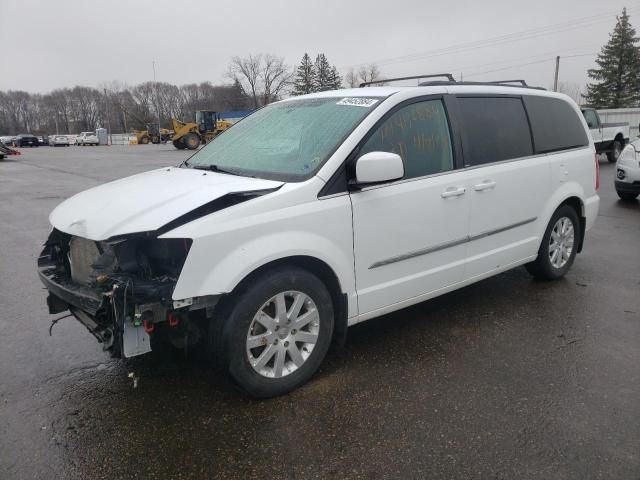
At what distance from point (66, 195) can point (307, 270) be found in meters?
11.0

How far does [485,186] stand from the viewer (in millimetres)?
3879

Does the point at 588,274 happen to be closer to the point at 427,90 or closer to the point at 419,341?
the point at 419,341

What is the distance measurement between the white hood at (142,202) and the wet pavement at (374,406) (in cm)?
107

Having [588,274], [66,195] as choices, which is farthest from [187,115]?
[588,274]

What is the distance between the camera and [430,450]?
252 cm

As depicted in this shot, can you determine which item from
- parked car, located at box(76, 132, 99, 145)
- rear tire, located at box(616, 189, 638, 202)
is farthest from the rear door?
parked car, located at box(76, 132, 99, 145)

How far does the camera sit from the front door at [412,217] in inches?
127

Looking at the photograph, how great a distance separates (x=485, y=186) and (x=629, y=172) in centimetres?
711

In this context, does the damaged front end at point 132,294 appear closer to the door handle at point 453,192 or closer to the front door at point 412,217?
the front door at point 412,217

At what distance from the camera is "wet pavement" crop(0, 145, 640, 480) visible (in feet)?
8.03

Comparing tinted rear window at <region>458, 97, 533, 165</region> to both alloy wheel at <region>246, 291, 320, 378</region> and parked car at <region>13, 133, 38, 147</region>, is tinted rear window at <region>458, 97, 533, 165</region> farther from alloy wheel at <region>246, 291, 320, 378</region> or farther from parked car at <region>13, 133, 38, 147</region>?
A: parked car at <region>13, 133, 38, 147</region>

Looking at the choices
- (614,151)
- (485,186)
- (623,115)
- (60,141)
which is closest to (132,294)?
(485,186)

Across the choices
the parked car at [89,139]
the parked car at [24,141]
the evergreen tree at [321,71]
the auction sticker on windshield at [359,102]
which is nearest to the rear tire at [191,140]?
the parked car at [89,139]

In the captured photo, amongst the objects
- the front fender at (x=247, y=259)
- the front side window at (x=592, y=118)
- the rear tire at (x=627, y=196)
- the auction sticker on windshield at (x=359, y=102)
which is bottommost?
the rear tire at (x=627, y=196)
